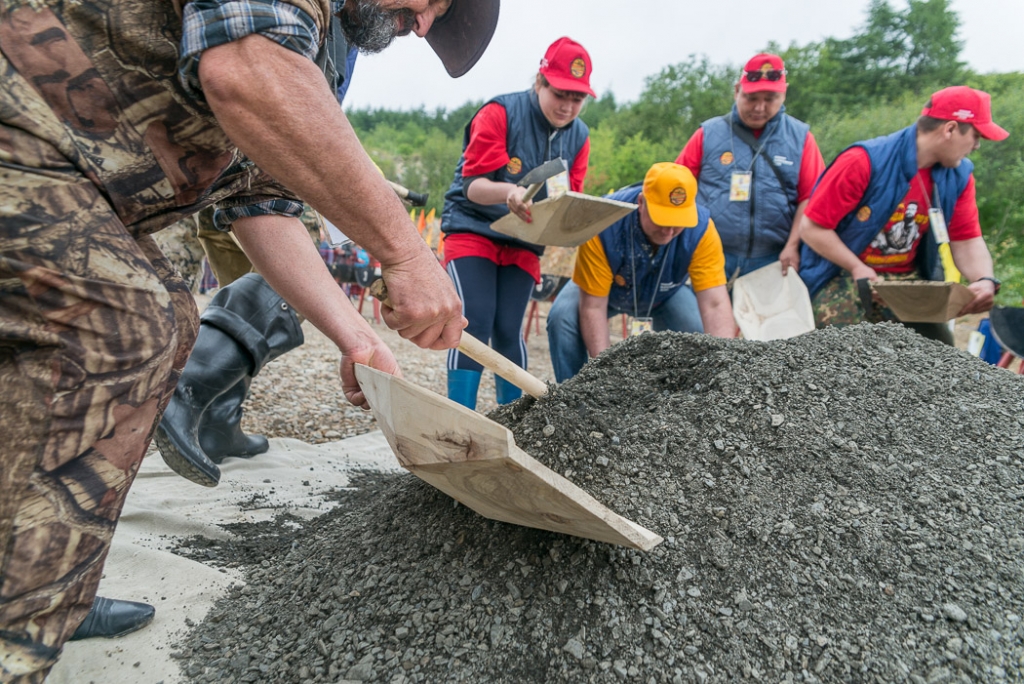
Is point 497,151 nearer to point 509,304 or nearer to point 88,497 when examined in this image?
point 509,304

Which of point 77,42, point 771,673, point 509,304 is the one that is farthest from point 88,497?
point 509,304

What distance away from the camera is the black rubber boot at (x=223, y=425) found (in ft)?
9.20

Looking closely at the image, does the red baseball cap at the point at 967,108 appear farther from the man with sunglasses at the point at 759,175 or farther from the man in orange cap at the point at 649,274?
the man in orange cap at the point at 649,274

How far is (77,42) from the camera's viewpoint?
1047mm

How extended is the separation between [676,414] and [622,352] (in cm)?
47

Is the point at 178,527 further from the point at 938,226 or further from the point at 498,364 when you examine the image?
the point at 938,226

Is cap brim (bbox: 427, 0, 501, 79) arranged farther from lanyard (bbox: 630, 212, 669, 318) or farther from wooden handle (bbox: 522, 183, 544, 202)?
lanyard (bbox: 630, 212, 669, 318)

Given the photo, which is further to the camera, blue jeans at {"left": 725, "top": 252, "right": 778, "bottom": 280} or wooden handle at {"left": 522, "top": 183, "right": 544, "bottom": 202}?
blue jeans at {"left": 725, "top": 252, "right": 778, "bottom": 280}

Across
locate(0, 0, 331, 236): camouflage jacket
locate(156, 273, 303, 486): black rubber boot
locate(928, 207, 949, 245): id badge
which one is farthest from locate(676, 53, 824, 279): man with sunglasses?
locate(0, 0, 331, 236): camouflage jacket

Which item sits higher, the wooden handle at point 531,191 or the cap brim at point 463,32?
the cap brim at point 463,32

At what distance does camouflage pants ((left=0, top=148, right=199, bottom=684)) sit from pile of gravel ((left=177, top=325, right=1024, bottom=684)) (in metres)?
0.52

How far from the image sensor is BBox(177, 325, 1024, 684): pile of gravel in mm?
1325

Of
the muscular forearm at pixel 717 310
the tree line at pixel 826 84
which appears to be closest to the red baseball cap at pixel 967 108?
the muscular forearm at pixel 717 310

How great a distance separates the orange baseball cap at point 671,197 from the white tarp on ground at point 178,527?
172 cm
